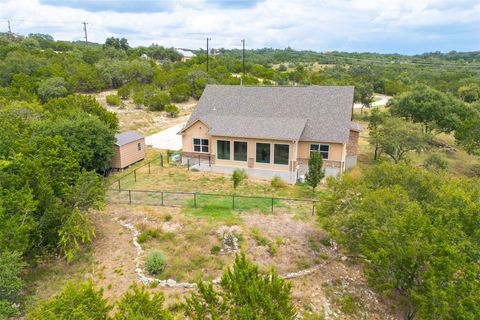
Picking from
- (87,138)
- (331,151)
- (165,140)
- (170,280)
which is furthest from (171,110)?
(170,280)

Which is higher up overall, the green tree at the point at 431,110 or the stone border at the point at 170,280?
the green tree at the point at 431,110

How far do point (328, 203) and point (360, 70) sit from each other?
83394 millimetres

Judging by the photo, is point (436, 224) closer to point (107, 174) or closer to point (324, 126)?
point (324, 126)

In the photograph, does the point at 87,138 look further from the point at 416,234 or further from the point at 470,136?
the point at 470,136

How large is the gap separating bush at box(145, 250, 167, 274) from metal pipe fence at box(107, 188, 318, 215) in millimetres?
4896

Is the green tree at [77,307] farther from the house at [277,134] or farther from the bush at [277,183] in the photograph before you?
the house at [277,134]

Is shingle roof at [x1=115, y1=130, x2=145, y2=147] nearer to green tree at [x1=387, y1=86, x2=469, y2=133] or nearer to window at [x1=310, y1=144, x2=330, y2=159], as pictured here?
window at [x1=310, y1=144, x2=330, y2=159]

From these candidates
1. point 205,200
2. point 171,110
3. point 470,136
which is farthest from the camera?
point 171,110

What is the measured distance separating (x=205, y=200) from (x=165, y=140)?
16876 millimetres

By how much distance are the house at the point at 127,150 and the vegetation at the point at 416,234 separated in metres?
16.0

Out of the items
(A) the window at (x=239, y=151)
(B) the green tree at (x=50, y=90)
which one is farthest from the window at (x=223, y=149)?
(B) the green tree at (x=50, y=90)

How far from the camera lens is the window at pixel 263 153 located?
2336cm

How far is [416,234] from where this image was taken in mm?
10820

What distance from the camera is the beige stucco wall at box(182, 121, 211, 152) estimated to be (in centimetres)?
2494
